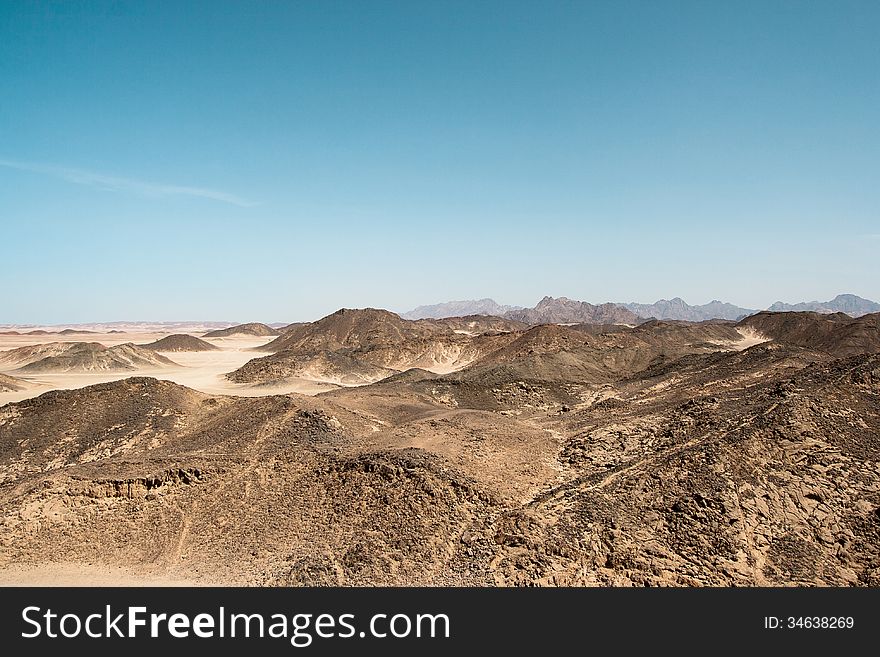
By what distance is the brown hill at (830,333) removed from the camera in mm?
48475

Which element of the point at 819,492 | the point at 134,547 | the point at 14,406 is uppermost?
the point at 14,406

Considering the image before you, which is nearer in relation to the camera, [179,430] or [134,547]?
[134,547]

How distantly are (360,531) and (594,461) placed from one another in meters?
8.02

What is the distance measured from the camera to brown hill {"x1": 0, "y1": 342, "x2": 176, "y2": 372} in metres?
51.7

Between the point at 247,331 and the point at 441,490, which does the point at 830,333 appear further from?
the point at 247,331

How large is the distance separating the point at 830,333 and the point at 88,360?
82827 mm

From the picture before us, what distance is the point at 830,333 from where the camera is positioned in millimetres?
57688

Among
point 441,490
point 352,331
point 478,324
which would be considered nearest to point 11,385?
point 441,490

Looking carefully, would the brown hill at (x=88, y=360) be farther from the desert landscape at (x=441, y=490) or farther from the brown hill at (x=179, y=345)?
the desert landscape at (x=441, y=490)

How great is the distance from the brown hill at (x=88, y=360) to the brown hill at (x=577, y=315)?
12245cm
